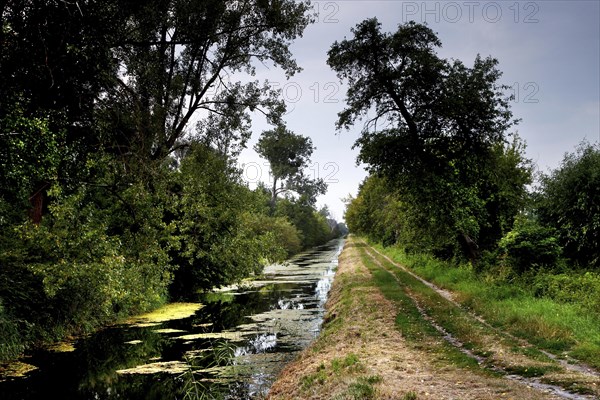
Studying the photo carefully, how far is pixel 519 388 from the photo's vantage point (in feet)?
24.6

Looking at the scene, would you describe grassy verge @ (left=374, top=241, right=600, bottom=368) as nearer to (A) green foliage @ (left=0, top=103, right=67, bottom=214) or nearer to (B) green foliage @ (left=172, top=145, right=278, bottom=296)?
(B) green foliage @ (left=172, top=145, right=278, bottom=296)

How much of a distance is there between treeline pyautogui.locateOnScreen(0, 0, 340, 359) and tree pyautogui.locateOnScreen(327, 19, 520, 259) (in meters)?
4.90

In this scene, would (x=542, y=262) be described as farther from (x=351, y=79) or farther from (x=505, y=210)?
(x=351, y=79)

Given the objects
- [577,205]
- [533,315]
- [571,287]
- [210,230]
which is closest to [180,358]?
[533,315]

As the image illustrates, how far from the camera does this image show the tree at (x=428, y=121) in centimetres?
2153

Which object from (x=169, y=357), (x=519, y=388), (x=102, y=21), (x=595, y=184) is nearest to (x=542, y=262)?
(x=595, y=184)

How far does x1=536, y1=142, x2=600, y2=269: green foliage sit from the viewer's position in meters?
16.0

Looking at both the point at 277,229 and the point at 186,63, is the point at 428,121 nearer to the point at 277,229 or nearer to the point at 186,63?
the point at 186,63

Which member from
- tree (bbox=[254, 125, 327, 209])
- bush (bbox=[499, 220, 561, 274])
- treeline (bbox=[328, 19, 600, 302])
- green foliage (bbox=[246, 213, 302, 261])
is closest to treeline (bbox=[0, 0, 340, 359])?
treeline (bbox=[328, 19, 600, 302])

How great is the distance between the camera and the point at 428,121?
2331cm

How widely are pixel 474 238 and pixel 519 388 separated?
725 inches

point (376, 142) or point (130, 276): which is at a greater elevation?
point (376, 142)

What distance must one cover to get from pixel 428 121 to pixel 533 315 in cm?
1366

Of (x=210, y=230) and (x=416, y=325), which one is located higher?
(x=210, y=230)
